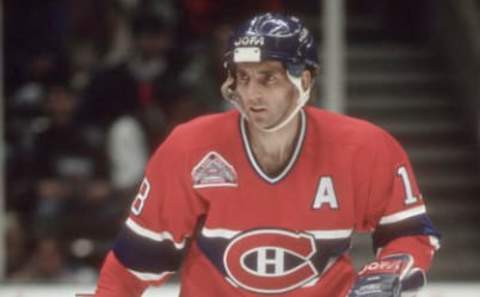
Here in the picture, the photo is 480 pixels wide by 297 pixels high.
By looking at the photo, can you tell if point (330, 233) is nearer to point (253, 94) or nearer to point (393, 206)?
point (393, 206)

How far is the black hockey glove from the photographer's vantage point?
3.55 metres

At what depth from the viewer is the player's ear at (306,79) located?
3.65m

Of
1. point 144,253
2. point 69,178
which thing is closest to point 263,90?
point 144,253

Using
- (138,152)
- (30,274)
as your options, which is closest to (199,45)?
(138,152)

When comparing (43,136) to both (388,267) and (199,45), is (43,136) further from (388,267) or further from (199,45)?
(388,267)

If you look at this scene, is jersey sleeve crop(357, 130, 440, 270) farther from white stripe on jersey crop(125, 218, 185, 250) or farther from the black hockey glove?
white stripe on jersey crop(125, 218, 185, 250)

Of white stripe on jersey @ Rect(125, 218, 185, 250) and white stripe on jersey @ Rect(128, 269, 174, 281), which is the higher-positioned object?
white stripe on jersey @ Rect(125, 218, 185, 250)

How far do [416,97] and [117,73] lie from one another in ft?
5.05

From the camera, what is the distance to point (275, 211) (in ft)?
12.2

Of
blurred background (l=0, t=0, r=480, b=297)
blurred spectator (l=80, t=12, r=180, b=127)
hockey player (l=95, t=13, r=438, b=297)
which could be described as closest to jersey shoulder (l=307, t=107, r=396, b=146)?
hockey player (l=95, t=13, r=438, b=297)

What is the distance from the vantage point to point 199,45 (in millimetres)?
7707

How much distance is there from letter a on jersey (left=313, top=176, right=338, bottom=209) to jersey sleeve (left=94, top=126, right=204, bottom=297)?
245 mm

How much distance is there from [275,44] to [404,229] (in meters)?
0.48

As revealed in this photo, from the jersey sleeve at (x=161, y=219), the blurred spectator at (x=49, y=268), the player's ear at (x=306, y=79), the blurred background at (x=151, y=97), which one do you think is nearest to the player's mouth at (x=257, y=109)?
the player's ear at (x=306, y=79)
